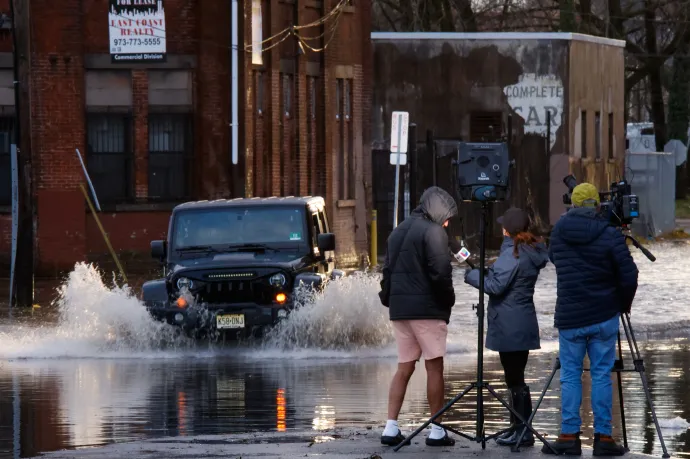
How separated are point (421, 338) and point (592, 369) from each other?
1218 millimetres

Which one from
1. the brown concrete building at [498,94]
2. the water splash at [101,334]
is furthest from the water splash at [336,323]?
the brown concrete building at [498,94]

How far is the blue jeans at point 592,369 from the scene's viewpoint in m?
11.4

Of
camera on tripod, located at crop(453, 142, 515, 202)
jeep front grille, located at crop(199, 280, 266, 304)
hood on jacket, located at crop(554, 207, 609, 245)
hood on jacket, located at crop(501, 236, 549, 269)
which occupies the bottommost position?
jeep front grille, located at crop(199, 280, 266, 304)

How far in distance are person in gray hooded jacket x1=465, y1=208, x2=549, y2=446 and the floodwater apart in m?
0.94

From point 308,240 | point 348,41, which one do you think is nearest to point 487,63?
point 348,41

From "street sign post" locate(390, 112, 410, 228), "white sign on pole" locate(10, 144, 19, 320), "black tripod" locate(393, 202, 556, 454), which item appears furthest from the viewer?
"street sign post" locate(390, 112, 410, 228)

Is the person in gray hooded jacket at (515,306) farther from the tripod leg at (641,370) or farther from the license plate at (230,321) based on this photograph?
the license plate at (230,321)

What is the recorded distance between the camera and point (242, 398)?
15188mm

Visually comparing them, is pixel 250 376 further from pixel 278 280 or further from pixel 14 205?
pixel 14 205

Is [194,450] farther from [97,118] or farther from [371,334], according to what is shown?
[97,118]

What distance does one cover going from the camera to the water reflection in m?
13.0

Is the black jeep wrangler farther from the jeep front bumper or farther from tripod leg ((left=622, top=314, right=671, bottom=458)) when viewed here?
tripod leg ((left=622, top=314, right=671, bottom=458))

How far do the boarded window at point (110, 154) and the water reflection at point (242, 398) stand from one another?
1357cm

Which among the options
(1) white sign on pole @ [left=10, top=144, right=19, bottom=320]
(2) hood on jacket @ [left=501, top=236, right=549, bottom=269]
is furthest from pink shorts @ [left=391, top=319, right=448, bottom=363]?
(1) white sign on pole @ [left=10, top=144, right=19, bottom=320]
